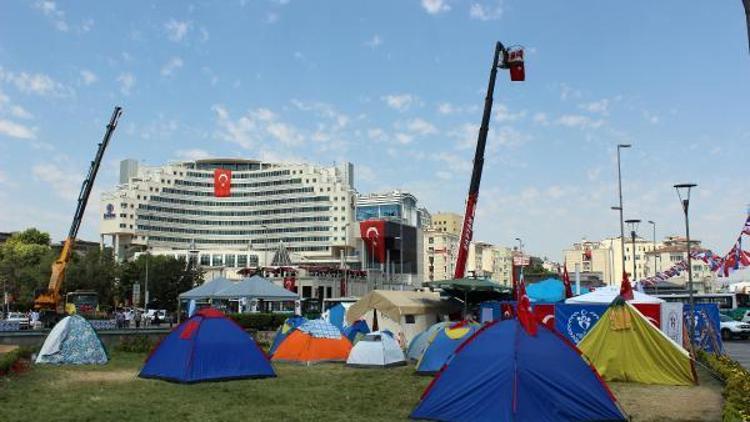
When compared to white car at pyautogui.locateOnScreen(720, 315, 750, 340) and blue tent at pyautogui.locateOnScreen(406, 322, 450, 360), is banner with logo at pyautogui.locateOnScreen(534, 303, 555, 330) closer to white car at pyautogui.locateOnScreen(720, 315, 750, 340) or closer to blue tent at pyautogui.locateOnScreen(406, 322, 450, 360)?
blue tent at pyautogui.locateOnScreen(406, 322, 450, 360)

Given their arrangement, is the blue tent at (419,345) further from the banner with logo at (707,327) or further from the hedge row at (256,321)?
the hedge row at (256,321)

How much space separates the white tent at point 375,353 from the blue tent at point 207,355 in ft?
12.5

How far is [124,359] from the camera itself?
75.8 feet

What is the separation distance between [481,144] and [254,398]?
70.4 feet

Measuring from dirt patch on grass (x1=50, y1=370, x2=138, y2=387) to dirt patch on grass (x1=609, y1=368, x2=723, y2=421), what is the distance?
39.1ft

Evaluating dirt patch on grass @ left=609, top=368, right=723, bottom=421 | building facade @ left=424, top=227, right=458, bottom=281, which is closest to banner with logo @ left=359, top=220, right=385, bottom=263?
building facade @ left=424, top=227, right=458, bottom=281

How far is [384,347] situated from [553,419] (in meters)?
10.7

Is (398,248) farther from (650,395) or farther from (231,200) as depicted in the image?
(650,395)

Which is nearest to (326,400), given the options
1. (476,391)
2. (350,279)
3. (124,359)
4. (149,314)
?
(476,391)

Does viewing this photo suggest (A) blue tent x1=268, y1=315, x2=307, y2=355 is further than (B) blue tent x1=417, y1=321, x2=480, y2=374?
Yes

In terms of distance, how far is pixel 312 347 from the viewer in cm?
2236

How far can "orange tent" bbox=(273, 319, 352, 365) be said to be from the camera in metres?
22.2

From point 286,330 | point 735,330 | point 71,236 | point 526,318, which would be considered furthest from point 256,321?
point 526,318

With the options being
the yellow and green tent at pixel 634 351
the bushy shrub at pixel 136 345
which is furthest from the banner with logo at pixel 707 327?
the bushy shrub at pixel 136 345
